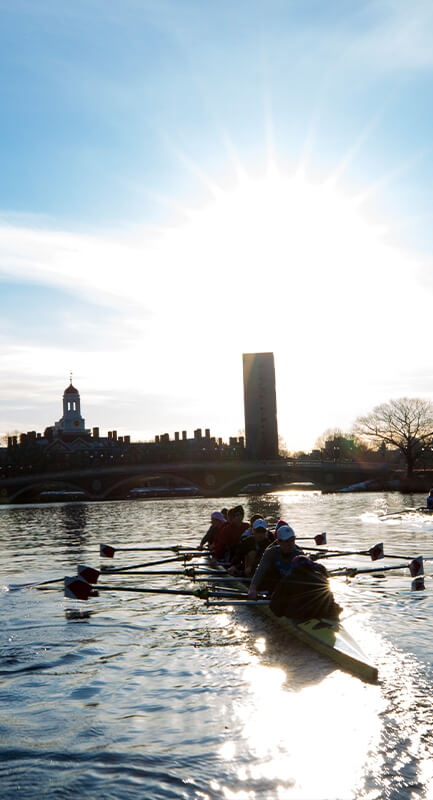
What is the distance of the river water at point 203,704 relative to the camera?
6.66 meters

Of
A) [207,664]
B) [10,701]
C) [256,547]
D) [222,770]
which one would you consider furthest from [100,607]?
[222,770]

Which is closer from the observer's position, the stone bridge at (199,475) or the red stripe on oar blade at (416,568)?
the red stripe on oar blade at (416,568)

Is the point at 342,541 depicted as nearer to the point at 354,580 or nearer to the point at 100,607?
the point at 354,580

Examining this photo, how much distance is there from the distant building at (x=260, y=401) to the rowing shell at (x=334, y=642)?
131872 mm

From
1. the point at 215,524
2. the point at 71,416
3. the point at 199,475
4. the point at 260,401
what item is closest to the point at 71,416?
the point at 71,416

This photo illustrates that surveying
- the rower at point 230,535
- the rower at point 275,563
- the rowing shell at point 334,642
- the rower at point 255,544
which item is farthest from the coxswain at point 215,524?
the rowing shell at point 334,642

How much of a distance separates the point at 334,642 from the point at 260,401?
439 ft

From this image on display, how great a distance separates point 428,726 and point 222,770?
92.4 inches

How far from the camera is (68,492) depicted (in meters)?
106

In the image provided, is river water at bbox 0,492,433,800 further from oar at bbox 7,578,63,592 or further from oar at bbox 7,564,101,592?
oar at bbox 7,578,63,592

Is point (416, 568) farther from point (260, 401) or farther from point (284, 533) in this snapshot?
point (260, 401)

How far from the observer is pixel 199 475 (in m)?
93.2

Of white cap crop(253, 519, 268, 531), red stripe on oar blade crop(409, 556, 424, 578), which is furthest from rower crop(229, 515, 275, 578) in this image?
red stripe on oar blade crop(409, 556, 424, 578)

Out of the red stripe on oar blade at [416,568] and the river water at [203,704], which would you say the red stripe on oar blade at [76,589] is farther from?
the red stripe on oar blade at [416,568]
